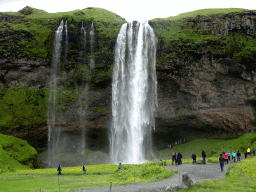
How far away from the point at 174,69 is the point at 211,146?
1723cm

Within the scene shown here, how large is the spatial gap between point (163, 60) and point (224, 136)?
20.1m

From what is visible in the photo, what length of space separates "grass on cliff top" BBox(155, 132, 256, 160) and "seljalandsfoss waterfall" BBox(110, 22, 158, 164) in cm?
587

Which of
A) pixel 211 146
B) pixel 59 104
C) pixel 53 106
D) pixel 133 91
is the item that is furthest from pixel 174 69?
pixel 53 106

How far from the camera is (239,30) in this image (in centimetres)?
4681

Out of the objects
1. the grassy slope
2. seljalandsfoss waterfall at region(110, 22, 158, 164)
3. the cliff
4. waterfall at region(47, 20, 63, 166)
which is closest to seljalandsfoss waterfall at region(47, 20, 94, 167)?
waterfall at region(47, 20, 63, 166)

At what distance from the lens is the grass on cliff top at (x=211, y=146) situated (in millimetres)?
42625

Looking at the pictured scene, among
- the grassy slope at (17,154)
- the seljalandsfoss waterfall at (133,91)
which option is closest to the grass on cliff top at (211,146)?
the seljalandsfoss waterfall at (133,91)

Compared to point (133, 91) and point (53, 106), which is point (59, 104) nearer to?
point (53, 106)

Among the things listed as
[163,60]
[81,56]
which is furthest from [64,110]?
[163,60]

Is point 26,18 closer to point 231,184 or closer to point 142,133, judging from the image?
point 142,133

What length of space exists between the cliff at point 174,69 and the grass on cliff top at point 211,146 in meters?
1.97

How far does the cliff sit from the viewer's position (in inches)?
1825

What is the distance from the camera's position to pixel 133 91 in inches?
1892

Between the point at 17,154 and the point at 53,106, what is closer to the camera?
the point at 17,154
